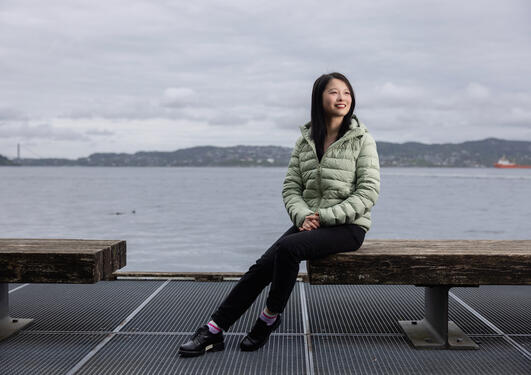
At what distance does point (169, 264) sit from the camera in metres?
12.2

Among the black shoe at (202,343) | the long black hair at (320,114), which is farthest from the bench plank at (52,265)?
the long black hair at (320,114)

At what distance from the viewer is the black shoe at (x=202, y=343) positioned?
344 cm

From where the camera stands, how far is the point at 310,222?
11.8 feet

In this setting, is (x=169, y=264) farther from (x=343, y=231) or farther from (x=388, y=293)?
(x=343, y=231)

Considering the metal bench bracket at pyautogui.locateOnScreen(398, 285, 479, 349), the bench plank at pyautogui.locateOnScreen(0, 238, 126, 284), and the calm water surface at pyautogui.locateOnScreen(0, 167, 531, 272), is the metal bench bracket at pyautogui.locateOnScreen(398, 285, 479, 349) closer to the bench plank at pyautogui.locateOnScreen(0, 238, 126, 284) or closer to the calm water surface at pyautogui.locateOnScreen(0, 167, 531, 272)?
the bench plank at pyautogui.locateOnScreen(0, 238, 126, 284)

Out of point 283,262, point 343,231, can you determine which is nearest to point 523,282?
point 343,231

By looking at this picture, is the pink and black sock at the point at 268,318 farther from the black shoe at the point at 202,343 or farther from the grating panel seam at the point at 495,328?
the grating panel seam at the point at 495,328

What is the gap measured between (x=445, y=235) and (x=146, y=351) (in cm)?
1790

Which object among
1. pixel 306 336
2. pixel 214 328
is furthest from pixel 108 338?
pixel 306 336

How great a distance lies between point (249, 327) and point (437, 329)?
127cm

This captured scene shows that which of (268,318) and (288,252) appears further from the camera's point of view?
(268,318)

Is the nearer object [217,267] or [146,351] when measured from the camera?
[146,351]

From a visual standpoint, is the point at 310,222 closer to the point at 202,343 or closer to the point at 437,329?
the point at 202,343

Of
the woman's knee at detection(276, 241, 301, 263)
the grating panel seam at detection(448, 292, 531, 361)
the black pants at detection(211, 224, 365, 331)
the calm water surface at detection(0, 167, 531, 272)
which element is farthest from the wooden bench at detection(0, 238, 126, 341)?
the calm water surface at detection(0, 167, 531, 272)
